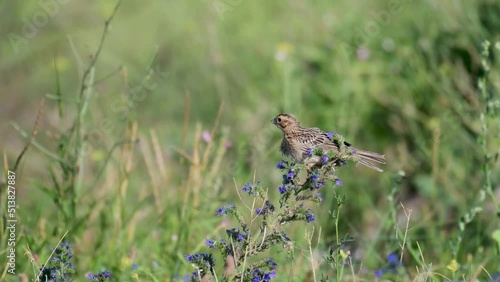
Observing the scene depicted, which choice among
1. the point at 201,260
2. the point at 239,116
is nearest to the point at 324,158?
the point at 201,260

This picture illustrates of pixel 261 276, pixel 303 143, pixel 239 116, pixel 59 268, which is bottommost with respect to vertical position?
pixel 239 116

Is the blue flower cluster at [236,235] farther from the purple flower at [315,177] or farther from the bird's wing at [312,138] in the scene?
the bird's wing at [312,138]

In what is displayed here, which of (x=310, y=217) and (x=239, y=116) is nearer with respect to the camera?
(x=310, y=217)

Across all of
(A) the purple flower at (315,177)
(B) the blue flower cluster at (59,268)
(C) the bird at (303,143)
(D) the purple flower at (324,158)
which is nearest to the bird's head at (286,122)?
(C) the bird at (303,143)

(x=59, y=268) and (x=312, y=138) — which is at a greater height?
(x=59, y=268)

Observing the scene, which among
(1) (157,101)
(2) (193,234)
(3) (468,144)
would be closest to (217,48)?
(1) (157,101)

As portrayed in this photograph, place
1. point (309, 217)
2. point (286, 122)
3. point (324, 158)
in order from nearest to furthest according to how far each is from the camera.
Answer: point (309, 217)
point (324, 158)
point (286, 122)

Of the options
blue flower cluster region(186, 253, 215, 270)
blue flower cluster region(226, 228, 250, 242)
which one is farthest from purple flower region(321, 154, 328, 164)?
blue flower cluster region(186, 253, 215, 270)

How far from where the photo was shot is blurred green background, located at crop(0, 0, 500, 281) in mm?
4891

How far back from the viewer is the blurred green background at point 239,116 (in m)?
4.89

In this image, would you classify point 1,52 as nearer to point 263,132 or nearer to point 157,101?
point 157,101

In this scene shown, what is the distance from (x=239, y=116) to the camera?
712 centimetres

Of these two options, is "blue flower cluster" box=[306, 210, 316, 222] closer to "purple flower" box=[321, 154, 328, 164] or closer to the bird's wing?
"purple flower" box=[321, 154, 328, 164]

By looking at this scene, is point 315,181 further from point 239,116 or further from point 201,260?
point 239,116
